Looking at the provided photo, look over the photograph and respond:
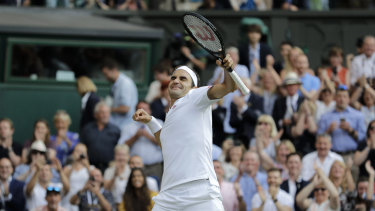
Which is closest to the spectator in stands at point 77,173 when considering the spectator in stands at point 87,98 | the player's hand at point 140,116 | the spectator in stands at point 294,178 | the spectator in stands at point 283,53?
the spectator in stands at point 87,98

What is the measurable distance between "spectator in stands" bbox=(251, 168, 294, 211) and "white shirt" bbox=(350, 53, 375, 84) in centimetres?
333

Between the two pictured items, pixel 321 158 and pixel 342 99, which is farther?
pixel 342 99

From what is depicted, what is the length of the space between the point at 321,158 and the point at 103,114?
129 inches

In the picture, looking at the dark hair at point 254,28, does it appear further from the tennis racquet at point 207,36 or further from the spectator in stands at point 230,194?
the tennis racquet at point 207,36

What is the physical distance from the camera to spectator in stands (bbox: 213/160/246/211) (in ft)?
46.5

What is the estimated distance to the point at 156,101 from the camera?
634 inches

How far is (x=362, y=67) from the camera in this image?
664 inches

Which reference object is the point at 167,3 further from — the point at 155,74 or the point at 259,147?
the point at 259,147

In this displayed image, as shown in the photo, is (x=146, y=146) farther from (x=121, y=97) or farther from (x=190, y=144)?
(x=190, y=144)

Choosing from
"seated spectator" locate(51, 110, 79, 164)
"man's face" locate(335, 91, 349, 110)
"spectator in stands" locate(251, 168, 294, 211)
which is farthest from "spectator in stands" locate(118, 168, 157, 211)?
"man's face" locate(335, 91, 349, 110)

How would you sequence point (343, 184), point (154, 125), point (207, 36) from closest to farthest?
point (207, 36) < point (154, 125) < point (343, 184)

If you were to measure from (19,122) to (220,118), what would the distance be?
3489mm

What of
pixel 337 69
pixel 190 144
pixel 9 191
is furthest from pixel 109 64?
pixel 190 144

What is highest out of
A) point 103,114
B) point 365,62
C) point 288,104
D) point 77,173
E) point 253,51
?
point 253,51
